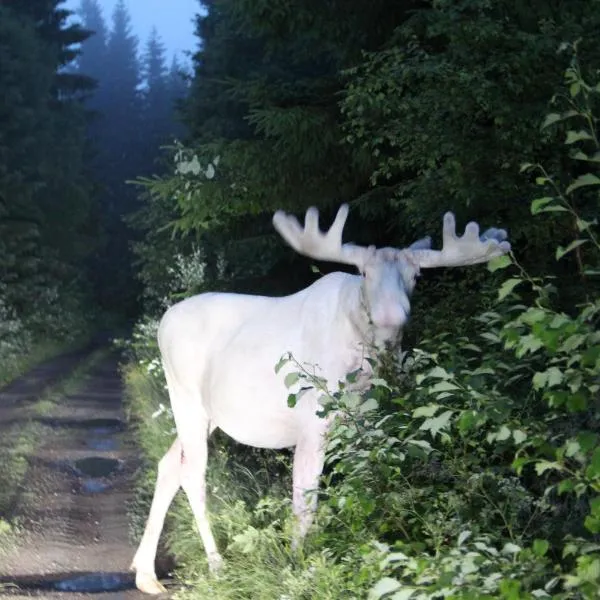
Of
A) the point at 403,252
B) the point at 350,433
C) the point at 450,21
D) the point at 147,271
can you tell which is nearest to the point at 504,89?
the point at 450,21

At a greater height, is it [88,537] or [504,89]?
[504,89]

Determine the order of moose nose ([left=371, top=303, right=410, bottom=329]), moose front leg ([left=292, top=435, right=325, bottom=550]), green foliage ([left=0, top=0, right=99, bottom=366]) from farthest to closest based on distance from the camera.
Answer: green foliage ([left=0, top=0, right=99, bottom=366]) < moose front leg ([left=292, top=435, right=325, bottom=550]) < moose nose ([left=371, top=303, right=410, bottom=329])

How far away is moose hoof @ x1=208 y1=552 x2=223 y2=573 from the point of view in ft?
14.5

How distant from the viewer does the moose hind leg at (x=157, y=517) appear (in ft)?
15.8

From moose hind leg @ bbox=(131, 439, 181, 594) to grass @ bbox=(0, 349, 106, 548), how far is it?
1.18 metres

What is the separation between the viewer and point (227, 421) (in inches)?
183

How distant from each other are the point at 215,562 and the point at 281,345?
143cm

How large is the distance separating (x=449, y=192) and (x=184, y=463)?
8.44 feet

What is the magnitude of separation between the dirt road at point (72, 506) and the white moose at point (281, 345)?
407 mm

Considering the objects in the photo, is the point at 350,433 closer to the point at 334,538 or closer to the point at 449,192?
the point at 334,538

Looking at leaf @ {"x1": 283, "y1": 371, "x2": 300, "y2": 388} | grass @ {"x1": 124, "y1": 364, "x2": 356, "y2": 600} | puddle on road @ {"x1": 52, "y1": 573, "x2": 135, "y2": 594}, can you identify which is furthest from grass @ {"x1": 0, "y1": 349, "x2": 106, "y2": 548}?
leaf @ {"x1": 283, "y1": 371, "x2": 300, "y2": 388}

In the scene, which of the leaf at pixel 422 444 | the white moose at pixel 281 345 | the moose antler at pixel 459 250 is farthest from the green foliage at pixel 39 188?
the leaf at pixel 422 444

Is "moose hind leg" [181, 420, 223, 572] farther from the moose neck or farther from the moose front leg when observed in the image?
the moose neck

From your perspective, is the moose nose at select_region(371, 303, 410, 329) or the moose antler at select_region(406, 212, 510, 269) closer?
the moose nose at select_region(371, 303, 410, 329)
